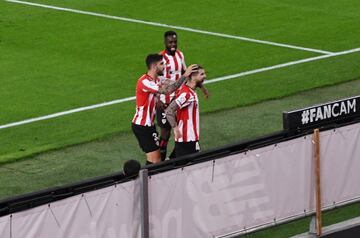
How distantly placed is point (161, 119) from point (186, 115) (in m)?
1.69

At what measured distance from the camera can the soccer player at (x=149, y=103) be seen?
16500 mm

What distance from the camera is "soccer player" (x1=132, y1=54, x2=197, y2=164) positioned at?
54.1 ft

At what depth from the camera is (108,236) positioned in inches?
489

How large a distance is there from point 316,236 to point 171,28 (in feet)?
42.7

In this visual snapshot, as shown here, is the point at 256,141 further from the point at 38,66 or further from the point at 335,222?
the point at 38,66

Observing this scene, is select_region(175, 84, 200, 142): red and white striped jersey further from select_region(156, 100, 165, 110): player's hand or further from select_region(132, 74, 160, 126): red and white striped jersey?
select_region(156, 100, 165, 110): player's hand

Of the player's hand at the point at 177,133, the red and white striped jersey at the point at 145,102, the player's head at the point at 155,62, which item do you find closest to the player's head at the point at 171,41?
the red and white striped jersey at the point at 145,102

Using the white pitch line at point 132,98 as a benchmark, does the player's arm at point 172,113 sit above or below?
below

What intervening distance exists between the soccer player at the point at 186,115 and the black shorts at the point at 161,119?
139cm

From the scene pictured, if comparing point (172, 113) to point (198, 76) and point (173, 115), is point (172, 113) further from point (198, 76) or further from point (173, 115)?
point (198, 76)

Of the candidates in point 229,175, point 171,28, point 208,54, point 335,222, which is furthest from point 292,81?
point 229,175

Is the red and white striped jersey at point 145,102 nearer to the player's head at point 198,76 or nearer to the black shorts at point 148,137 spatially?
the black shorts at point 148,137

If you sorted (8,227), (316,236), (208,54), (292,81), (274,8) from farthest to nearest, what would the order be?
(274,8) < (208,54) < (292,81) < (316,236) < (8,227)

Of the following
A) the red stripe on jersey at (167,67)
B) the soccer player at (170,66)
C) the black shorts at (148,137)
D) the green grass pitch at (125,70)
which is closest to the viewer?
the black shorts at (148,137)
